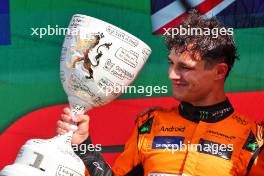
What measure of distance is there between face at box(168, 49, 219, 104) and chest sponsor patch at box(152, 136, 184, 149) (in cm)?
12

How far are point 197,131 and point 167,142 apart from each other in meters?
0.10

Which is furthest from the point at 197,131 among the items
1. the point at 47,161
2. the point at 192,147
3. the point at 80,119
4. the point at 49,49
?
the point at 49,49

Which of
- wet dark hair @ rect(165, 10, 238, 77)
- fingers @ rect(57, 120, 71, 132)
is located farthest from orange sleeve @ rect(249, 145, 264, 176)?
fingers @ rect(57, 120, 71, 132)

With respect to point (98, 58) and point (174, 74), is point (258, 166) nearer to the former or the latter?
point (174, 74)

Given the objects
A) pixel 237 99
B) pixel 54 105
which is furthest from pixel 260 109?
pixel 54 105

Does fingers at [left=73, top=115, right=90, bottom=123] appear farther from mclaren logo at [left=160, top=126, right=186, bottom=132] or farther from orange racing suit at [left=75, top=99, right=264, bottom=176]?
mclaren logo at [left=160, top=126, right=186, bottom=132]

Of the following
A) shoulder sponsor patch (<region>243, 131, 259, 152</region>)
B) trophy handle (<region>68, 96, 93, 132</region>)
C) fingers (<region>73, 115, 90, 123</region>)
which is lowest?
shoulder sponsor patch (<region>243, 131, 259, 152</region>)

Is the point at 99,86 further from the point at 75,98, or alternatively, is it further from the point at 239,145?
the point at 239,145

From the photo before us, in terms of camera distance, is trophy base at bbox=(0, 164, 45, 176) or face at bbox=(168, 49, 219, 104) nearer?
trophy base at bbox=(0, 164, 45, 176)

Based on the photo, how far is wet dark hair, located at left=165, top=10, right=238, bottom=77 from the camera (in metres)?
1.70

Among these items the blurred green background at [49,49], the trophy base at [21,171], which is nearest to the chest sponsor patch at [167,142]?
the trophy base at [21,171]

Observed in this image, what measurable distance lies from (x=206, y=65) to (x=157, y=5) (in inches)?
22.2

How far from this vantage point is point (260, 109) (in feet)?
7.39

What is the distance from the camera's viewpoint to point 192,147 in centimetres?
171
